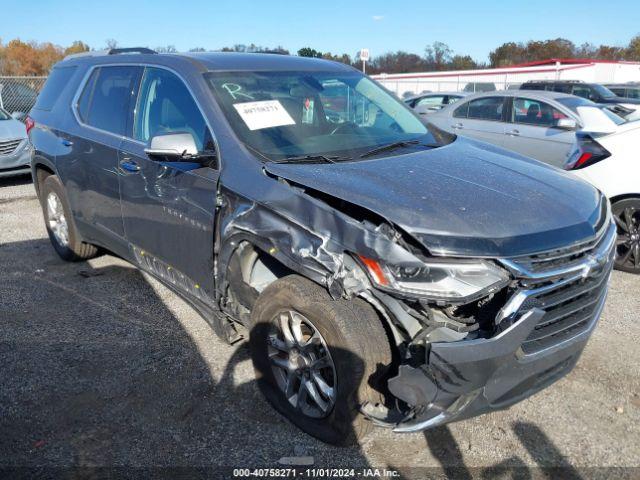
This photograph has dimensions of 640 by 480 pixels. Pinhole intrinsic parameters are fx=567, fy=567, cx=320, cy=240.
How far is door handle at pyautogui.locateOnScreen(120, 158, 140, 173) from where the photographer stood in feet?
12.8

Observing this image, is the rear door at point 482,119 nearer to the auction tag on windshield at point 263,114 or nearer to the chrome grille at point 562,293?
the auction tag on windshield at point 263,114

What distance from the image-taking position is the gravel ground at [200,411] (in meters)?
2.89

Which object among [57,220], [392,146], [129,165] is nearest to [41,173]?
[57,220]

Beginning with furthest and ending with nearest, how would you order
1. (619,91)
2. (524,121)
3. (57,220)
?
1. (619,91)
2. (524,121)
3. (57,220)

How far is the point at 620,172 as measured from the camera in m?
5.23

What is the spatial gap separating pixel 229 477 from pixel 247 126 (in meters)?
1.91

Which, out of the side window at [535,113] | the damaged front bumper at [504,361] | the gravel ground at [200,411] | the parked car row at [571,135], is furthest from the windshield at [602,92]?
the damaged front bumper at [504,361]

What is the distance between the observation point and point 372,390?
2666 millimetres

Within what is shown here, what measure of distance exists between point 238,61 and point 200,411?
2.32 meters

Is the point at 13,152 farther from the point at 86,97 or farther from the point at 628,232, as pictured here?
the point at 628,232

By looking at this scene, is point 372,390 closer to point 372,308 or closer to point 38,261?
point 372,308

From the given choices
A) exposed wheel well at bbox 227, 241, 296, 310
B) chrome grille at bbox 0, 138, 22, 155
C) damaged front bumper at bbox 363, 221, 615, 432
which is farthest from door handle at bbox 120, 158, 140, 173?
chrome grille at bbox 0, 138, 22, 155

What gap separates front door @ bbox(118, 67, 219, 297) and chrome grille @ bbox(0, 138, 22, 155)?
7070 mm

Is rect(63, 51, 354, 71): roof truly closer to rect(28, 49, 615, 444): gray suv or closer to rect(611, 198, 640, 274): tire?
rect(28, 49, 615, 444): gray suv
